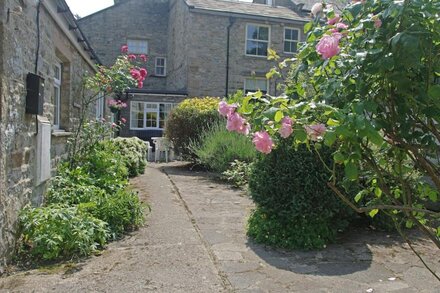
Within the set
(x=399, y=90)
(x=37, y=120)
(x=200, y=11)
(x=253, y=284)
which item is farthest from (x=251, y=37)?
(x=399, y=90)

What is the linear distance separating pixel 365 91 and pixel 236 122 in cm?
65

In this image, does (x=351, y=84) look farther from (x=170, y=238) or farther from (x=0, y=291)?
(x=170, y=238)

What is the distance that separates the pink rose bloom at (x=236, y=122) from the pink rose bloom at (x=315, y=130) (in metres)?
0.38

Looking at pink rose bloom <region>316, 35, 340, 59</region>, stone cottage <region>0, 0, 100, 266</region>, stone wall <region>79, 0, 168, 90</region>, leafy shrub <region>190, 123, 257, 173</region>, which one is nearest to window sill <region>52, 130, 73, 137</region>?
stone cottage <region>0, 0, 100, 266</region>

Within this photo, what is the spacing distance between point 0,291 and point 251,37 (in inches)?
817

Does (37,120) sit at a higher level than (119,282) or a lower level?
higher

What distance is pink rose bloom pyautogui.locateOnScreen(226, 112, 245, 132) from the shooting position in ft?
7.34

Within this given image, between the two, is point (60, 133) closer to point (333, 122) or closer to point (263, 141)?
point (263, 141)

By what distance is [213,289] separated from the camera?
376cm

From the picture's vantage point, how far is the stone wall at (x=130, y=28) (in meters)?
26.2

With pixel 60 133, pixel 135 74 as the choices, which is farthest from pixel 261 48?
pixel 60 133

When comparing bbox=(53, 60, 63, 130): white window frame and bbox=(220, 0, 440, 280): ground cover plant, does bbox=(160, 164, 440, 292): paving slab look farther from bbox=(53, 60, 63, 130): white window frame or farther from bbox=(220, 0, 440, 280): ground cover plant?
bbox=(53, 60, 63, 130): white window frame

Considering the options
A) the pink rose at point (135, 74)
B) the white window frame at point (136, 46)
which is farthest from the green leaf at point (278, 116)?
the white window frame at point (136, 46)

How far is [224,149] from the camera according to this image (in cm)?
1093
